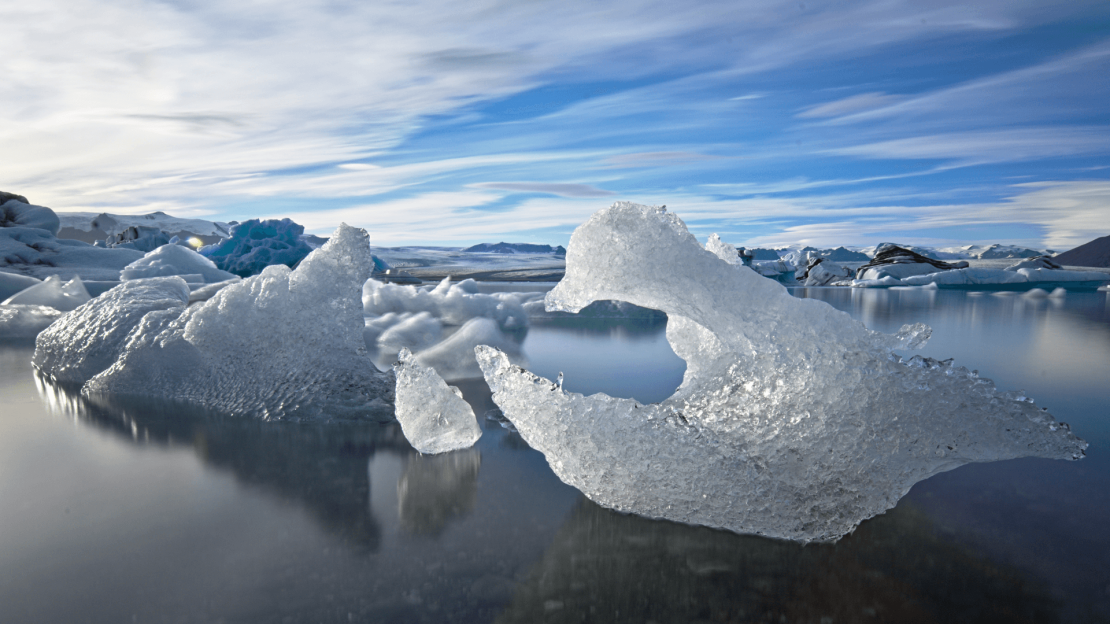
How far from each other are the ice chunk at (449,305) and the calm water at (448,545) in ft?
14.1

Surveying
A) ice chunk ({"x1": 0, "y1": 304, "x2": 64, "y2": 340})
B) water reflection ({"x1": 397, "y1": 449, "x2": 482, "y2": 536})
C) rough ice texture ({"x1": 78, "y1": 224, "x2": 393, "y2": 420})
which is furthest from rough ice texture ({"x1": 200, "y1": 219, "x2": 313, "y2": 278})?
water reflection ({"x1": 397, "y1": 449, "x2": 482, "y2": 536})

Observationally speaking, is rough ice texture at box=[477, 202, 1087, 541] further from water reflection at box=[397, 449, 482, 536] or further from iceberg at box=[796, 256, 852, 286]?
iceberg at box=[796, 256, 852, 286]

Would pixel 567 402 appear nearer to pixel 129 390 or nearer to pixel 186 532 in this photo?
pixel 186 532

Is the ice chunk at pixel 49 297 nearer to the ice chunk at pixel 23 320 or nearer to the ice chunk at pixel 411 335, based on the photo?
the ice chunk at pixel 23 320

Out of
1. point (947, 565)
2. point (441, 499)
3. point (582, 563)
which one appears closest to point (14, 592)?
point (441, 499)

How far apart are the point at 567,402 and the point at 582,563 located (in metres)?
0.48

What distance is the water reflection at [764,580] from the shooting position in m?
1.34

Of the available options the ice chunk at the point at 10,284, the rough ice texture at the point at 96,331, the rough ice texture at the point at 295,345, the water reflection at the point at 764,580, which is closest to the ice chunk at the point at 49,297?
the ice chunk at the point at 10,284

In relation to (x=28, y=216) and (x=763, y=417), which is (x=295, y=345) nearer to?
(x=763, y=417)

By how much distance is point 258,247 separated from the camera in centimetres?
1551

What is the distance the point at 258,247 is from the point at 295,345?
14077 millimetres

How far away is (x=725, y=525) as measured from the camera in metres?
1.72

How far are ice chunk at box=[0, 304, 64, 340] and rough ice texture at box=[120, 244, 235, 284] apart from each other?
355 cm

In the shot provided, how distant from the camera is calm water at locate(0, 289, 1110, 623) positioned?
137 centimetres
